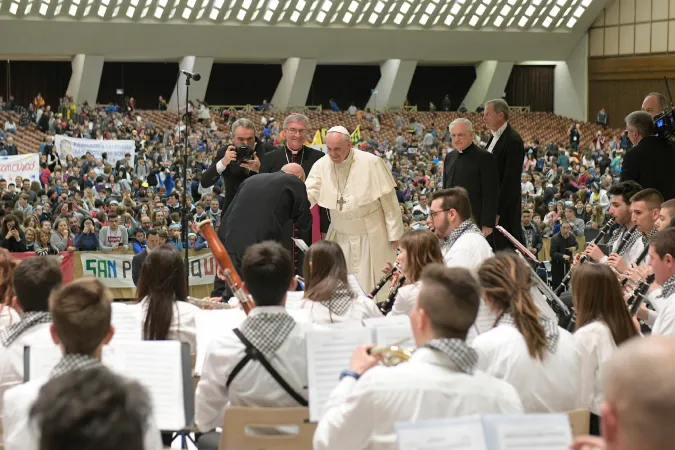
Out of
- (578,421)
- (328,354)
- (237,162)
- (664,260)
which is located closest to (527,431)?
(578,421)

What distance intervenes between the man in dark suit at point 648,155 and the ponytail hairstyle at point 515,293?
4.75 m

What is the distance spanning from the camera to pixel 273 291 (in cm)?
399

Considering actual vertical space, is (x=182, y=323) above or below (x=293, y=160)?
below

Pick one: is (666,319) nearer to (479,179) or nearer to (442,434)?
(442,434)

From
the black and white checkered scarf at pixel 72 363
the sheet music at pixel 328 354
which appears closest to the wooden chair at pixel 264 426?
the sheet music at pixel 328 354

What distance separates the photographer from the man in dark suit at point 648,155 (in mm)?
8492

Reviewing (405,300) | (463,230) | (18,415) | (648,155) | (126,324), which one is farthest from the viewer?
(648,155)

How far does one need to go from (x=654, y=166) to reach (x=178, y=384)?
5946 mm

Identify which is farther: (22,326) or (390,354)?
(22,326)

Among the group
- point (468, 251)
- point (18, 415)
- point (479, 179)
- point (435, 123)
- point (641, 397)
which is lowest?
point (18, 415)

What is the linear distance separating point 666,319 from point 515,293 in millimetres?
1052

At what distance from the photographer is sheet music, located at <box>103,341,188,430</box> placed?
3.60 meters

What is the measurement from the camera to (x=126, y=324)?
4566 millimetres

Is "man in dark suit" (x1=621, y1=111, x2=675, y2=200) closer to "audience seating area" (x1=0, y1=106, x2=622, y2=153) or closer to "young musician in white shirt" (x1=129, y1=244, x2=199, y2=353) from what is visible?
"young musician in white shirt" (x1=129, y1=244, x2=199, y2=353)
